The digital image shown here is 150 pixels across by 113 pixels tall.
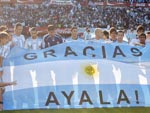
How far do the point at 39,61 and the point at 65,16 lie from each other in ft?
79.8

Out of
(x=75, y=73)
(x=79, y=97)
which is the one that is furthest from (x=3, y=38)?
(x=79, y=97)

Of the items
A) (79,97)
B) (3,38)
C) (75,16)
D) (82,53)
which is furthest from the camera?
(75,16)

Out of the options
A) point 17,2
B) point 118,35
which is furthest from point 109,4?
point 118,35

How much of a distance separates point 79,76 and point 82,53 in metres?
0.48

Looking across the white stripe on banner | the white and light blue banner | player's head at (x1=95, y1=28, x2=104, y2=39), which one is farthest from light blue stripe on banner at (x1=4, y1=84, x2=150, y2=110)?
player's head at (x1=95, y1=28, x2=104, y2=39)

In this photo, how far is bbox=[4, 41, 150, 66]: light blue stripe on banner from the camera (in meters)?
7.04

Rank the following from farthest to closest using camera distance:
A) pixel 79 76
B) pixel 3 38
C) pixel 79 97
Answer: pixel 79 76 → pixel 3 38 → pixel 79 97

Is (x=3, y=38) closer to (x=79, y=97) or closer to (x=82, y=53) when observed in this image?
(x=82, y=53)

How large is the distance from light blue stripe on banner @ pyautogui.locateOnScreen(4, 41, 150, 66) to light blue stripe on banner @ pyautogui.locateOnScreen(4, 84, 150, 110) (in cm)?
57

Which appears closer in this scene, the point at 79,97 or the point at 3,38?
the point at 79,97

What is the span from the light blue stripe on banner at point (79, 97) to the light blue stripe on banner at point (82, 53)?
0.57 meters

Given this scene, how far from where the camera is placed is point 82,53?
23.8 ft

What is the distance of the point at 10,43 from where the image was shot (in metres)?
7.21

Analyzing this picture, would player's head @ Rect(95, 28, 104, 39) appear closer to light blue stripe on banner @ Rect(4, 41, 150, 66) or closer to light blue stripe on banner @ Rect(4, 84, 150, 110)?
light blue stripe on banner @ Rect(4, 41, 150, 66)
